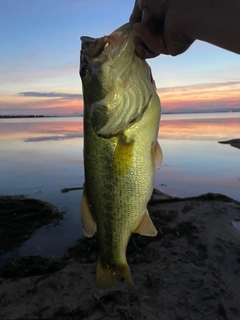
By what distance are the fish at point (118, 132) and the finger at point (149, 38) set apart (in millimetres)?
66

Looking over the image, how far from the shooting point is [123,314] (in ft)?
14.5

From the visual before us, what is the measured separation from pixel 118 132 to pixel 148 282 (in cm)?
338

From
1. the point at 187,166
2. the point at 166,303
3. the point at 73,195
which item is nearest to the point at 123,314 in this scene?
the point at 166,303

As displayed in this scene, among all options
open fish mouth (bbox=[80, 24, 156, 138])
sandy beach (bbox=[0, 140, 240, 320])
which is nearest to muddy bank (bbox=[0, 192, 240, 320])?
sandy beach (bbox=[0, 140, 240, 320])

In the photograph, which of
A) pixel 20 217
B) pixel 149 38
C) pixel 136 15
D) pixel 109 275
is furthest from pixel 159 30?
pixel 20 217

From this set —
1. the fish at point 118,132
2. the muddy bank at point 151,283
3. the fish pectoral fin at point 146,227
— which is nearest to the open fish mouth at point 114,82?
the fish at point 118,132

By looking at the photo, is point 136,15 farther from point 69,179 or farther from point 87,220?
point 69,179

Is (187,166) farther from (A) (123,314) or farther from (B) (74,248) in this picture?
(A) (123,314)

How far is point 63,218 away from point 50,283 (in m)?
3.26

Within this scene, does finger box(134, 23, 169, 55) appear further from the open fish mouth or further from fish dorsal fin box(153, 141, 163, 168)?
fish dorsal fin box(153, 141, 163, 168)

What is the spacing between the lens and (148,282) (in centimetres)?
515

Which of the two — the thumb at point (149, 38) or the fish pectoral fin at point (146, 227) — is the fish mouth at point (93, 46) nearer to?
the thumb at point (149, 38)

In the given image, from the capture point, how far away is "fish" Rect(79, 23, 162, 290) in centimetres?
246

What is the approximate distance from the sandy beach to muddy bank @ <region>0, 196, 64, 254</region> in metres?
1.20
